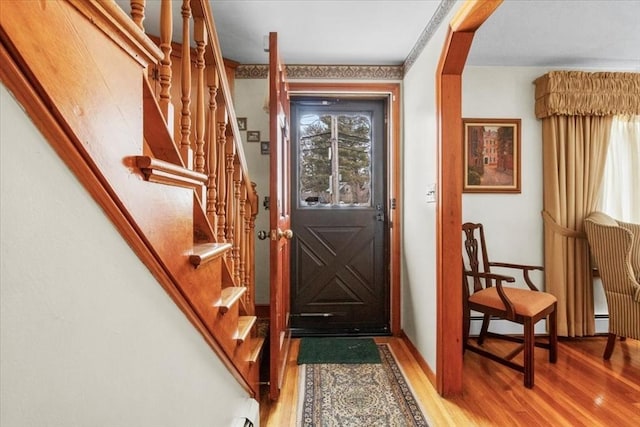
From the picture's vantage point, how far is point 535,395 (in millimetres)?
1892

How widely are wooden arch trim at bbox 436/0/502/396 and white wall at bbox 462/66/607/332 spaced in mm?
1073

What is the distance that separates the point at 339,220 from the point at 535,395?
1.80 m

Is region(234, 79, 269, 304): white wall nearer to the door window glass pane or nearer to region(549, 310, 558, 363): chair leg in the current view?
the door window glass pane

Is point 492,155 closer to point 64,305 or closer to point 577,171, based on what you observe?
point 577,171

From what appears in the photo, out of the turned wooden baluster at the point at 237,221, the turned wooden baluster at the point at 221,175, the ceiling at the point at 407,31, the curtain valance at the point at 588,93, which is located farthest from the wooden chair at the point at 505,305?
the turned wooden baluster at the point at 221,175

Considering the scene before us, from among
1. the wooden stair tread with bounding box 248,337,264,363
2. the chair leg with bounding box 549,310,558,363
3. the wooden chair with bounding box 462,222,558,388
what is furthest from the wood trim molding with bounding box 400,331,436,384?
the wooden stair tread with bounding box 248,337,264,363

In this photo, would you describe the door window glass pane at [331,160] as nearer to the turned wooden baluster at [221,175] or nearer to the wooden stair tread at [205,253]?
the turned wooden baluster at [221,175]

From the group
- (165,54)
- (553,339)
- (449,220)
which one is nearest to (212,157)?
(165,54)

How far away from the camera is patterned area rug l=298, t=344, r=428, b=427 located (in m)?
1.67

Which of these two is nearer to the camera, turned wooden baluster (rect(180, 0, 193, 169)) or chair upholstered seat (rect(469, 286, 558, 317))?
turned wooden baluster (rect(180, 0, 193, 169))

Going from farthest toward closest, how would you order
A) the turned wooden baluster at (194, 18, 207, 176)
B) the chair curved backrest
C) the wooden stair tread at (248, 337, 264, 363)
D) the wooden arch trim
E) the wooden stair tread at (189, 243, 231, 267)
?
the chair curved backrest, the wooden arch trim, the wooden stair tread at (248, 337, 264, 363), the turned wooden baluster at (194, 18, 207, 176), the wooden stair tread at (189, 243, 231, 267)

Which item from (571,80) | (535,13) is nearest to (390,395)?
(535,13)

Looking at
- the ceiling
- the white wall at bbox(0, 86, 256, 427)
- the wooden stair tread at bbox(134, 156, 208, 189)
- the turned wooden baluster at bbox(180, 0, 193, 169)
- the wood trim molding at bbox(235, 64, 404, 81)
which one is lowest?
the white wall at bbox(0, 86, 256, 427)

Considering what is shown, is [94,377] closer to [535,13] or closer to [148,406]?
[148,406]
